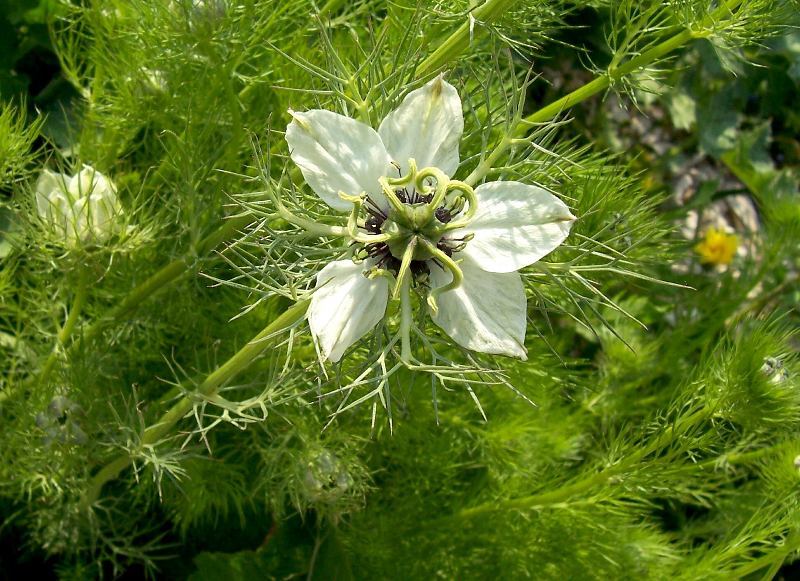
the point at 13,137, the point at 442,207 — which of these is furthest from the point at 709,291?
the point at 13,137

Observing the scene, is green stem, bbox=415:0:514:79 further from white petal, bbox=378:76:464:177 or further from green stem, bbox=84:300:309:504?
green stem, bbox=84:300:309:504

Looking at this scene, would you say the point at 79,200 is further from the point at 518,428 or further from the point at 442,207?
the point at 518,428

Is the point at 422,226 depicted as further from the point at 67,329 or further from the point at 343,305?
the point at 67,329

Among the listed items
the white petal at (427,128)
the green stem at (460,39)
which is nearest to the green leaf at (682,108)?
the green stem at (460,39)

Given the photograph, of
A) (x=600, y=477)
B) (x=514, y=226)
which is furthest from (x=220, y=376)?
(x=600, y=477)

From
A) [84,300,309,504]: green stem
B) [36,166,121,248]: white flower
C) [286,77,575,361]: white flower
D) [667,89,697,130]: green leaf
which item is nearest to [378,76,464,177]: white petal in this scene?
[286,77,575,361]: white flower

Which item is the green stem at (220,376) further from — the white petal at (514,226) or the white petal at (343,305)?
the white petal at (514,226)
